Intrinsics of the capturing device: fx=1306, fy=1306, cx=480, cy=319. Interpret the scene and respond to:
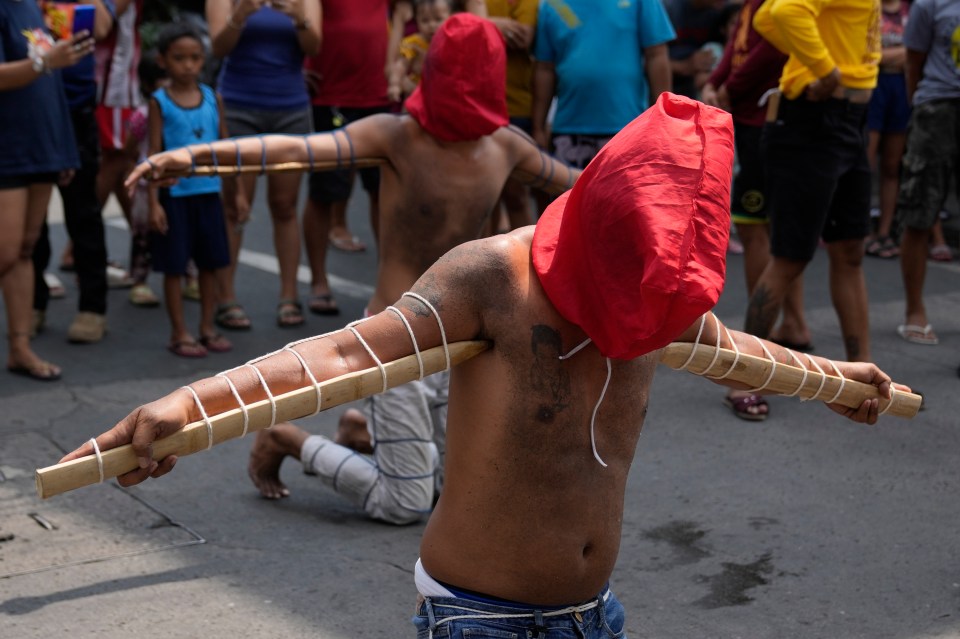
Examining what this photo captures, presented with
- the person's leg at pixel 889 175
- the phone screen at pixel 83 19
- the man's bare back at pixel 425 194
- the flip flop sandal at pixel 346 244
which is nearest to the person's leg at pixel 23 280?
the phone screen at pixel 83 19

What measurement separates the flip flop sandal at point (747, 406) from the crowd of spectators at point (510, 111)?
0.03 ft

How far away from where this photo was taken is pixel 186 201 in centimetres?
699

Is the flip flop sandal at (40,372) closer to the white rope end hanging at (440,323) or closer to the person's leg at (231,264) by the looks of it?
the person's leg at (231,264)

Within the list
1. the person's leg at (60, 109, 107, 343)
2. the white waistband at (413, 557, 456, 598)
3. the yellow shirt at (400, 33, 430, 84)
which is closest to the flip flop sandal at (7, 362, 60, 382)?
the person's leg at (60, 109, 107, 343)

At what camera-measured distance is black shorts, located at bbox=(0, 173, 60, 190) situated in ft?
19.9

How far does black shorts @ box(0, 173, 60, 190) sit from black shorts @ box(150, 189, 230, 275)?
2.22ft

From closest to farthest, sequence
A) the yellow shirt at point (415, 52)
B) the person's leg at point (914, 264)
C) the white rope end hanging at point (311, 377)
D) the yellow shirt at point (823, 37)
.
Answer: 1. the white rope end hanging at point (311, 377)
2. the yellow shirt at point (823, 37)
3. the person's leg at point (914, 264)
4. the yellow shirt at point (415, 52)

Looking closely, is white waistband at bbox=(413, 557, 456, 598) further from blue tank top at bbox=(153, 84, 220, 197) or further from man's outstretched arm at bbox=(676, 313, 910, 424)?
blue tank top at bbox=(153, 84, 220, 197)

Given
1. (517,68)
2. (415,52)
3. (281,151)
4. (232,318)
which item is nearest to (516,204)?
(517,68)

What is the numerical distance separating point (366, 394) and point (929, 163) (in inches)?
200

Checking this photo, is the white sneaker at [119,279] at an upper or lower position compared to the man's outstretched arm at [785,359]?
lower

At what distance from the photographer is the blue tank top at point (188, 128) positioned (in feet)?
22.6

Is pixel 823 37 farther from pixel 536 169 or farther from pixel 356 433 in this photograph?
pixel 356 433

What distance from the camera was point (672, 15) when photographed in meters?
8.62
